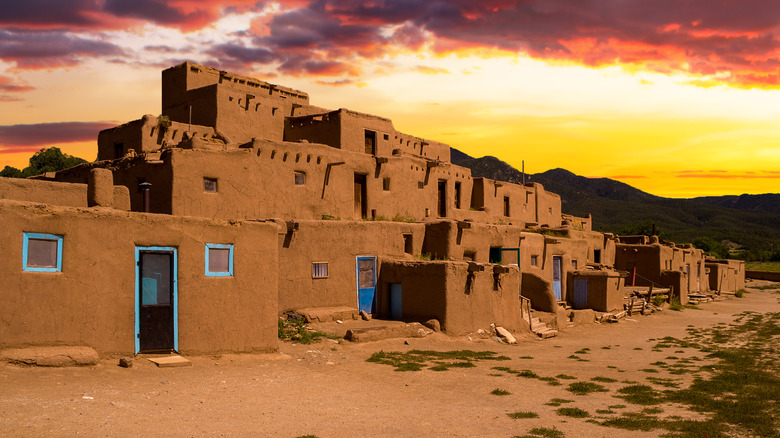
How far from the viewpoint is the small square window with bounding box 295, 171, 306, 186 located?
22.8 meters

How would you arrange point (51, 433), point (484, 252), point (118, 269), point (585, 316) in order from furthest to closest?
point (585, 316) → point (484, 252) → point (118, 269) → point (51, 433)

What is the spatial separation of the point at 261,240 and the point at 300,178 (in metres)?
8.71

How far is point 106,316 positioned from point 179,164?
7.73 m

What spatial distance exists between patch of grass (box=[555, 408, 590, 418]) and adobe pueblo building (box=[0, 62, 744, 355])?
632 centimetres

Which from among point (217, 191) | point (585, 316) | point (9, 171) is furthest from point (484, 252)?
point (9, 171)

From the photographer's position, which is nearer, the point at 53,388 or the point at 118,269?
the point at 53,388

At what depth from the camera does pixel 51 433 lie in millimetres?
7949

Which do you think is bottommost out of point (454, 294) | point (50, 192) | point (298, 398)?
point (298, 398)

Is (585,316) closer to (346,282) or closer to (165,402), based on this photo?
(346,282)

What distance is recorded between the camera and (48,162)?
5091 cm

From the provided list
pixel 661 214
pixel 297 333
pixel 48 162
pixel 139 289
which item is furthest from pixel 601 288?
pixel 661 214

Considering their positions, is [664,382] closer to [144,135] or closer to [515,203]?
[144,135]

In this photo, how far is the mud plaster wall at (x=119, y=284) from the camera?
10.7 meters

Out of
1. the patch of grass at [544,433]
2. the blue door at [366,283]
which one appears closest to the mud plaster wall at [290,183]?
the blue door at [366,283]
